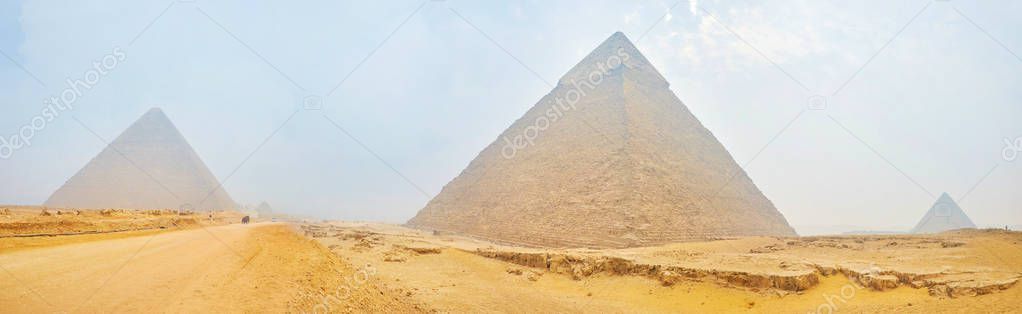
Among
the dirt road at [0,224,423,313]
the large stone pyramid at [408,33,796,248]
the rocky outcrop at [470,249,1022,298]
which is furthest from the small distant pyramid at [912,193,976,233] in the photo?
the dirt road at [0,224,423,313]

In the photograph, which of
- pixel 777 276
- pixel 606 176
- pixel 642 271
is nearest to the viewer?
pixel 777 276

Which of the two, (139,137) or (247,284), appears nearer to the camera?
(247,284)

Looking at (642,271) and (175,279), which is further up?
(642,271)

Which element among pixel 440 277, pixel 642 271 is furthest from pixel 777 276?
pixel 440 277

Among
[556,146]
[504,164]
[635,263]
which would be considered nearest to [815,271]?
[635,263]

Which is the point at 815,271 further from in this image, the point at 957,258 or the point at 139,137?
the point at 139,137

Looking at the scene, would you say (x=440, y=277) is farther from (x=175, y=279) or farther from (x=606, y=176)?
(x=606, y=176)

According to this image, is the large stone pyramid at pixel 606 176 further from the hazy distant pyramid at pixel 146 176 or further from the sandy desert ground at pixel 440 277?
the hazy distant pyramid at pixel 146 176

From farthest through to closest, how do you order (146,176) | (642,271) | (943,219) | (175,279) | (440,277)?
(943,219) < (146,176) < (642,271) < (440,277) < (175,279)
